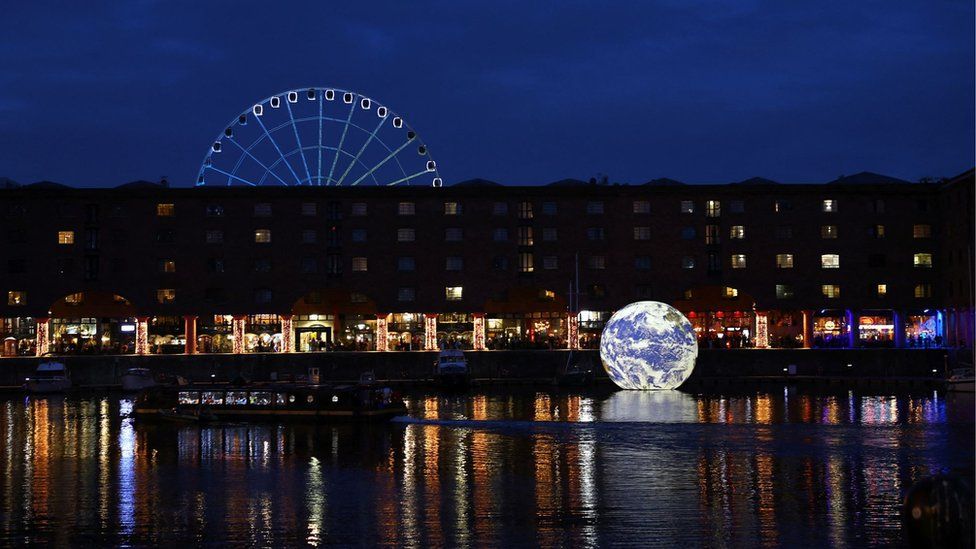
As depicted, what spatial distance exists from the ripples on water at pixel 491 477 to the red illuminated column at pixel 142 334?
42.8 m

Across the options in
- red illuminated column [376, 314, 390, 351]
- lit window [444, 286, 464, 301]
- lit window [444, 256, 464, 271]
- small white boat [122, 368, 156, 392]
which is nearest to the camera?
small white boat [122, 368, 156, 392]

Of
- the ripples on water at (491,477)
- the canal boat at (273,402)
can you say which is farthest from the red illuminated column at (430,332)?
the canal boat at (273,402)

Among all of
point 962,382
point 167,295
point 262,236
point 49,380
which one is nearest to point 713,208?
point 962,382

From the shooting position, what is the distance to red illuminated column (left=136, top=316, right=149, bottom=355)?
10921 centimetres

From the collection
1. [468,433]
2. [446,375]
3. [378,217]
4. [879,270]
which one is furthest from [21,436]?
[879,270]

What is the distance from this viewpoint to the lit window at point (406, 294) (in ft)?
368

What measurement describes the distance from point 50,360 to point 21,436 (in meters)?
40.6

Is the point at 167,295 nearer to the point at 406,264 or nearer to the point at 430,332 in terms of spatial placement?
the point at 406,264

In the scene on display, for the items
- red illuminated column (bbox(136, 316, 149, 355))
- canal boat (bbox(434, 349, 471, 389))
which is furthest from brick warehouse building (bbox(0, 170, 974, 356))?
canal boat (bbox(434, 349, 471, 389))

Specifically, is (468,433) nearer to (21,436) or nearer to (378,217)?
(21,436)

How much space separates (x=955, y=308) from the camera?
108 meters

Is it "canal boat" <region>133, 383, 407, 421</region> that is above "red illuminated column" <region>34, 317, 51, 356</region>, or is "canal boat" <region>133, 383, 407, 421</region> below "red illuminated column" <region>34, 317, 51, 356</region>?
below

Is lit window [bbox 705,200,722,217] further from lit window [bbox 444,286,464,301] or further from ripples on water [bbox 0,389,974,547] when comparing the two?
ripples on water [bbox 0,389,974,547]

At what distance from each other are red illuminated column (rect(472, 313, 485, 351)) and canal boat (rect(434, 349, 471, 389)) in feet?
48.9
